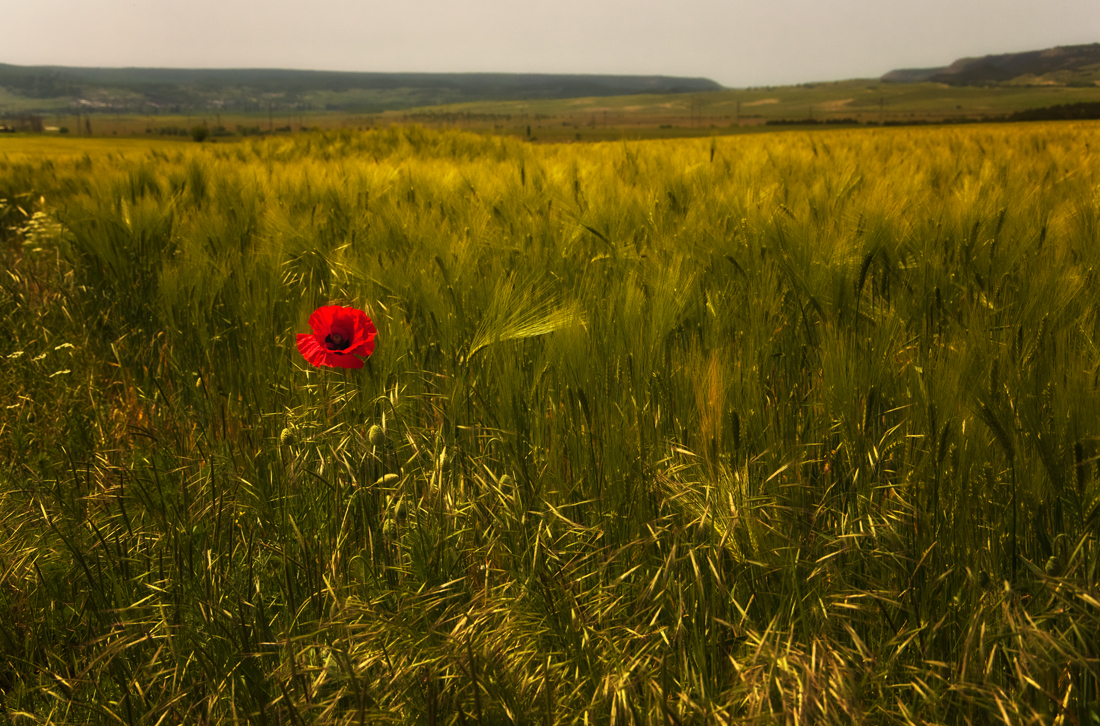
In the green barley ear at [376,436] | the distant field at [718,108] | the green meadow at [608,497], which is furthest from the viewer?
the distant field at [718,108]

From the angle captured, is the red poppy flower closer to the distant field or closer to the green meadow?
the green meadow

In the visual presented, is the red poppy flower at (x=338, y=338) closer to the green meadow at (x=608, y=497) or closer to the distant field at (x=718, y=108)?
the green meadow at (x=608, y=497)

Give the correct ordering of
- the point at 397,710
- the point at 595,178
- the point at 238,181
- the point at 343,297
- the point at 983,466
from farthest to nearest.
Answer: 1. the point at 238,181
2. the point at 595,178
3. the point at 343,297
4. the point at 983,466
5. the point at 397,710

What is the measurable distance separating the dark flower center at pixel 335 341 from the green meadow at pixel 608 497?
0.13 m

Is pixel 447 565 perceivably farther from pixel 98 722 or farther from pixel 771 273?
pixel 771 273

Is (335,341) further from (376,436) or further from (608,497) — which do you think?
(608,497)

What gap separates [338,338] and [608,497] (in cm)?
69

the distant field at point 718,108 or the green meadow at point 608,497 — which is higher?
the distant field at point 718,108

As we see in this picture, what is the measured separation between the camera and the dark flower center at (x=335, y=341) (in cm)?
138

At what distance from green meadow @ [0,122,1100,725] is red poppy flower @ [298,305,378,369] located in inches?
5.5

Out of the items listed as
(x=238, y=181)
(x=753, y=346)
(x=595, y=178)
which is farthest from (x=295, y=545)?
(x=238, y=181)

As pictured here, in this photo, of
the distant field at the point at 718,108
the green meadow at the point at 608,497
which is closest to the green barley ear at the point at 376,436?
the green meadow at the point at 608,497

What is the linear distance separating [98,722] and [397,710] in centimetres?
54

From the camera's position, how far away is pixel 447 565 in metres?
1.14
